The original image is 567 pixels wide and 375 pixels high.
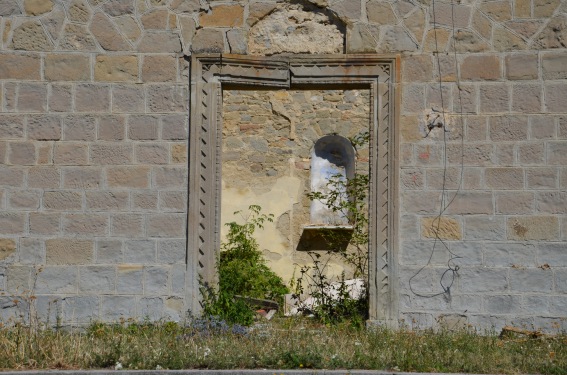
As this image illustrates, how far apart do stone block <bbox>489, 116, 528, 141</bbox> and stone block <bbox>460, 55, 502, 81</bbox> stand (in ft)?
1.35

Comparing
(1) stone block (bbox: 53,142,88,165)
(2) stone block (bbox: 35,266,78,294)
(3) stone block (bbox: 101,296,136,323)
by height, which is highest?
(1) stone block (bbox: 53,142,88,165)

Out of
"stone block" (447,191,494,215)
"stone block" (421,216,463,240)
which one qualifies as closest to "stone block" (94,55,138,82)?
"stone block" (421,216,463,240)

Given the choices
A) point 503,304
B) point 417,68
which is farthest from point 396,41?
point 503,304

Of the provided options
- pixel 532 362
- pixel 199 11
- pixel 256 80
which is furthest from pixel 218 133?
pixel 532 362

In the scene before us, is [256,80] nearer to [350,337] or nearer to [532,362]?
[350,337]

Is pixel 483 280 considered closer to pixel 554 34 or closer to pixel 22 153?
pixel 554 34

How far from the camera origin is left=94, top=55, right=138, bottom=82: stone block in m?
8.48

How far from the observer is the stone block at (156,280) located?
8297 millimetres

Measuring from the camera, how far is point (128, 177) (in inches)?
330

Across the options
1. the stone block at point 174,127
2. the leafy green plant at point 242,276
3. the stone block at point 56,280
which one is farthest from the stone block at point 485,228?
the stone block at point 56,280

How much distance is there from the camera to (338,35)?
28.3ft

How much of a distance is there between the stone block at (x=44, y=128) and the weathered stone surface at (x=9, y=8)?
1041 mm

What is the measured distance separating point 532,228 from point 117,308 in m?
4.02

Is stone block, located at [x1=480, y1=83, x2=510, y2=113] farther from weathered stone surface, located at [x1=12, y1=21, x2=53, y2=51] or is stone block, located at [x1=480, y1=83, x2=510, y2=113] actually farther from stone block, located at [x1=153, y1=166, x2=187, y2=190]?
weathered stone surface, located at [x1=12, y1=21, x2=53, y2=51]
